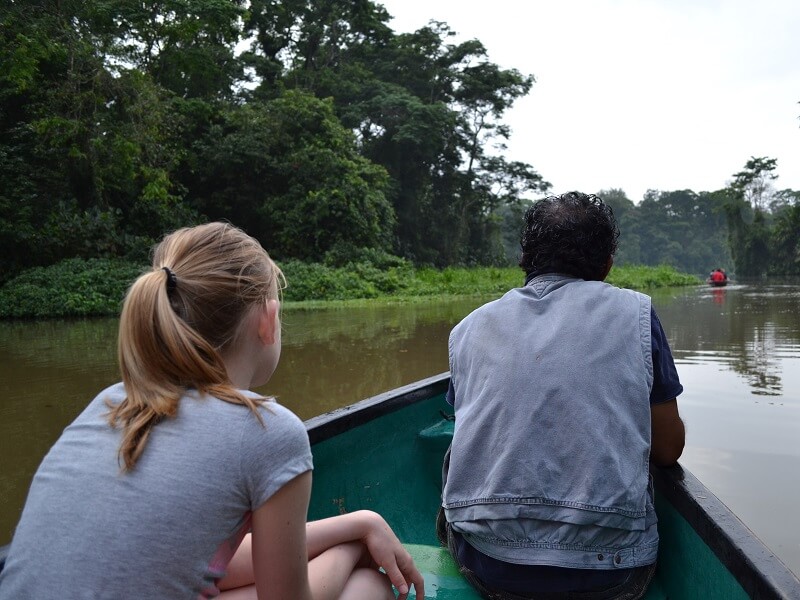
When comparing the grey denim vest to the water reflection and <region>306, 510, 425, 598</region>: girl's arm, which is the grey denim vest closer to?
<region>306, 510, 425, 598</region>: girl's arm

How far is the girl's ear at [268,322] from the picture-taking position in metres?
1.15

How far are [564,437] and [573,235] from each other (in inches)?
17.4

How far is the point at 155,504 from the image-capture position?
0.95 meters

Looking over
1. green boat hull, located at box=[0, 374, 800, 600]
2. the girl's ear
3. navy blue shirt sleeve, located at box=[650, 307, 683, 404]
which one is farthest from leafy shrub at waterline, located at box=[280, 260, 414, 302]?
the girl's ear

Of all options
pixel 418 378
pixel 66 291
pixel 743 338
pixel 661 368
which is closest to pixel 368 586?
pixel 661 368

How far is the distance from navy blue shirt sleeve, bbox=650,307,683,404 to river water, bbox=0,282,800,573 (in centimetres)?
150

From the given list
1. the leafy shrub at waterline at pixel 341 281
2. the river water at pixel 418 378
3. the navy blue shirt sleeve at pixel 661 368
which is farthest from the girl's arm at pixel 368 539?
the leafy shrub at waterline at pixel 341 281

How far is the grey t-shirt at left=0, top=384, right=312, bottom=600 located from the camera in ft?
3.05

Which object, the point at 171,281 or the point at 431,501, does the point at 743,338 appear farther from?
the point at 171,281

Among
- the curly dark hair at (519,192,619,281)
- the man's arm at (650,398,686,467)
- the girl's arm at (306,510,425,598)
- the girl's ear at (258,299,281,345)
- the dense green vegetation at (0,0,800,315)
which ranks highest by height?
the dense green vegetation at (0,0,800,315)

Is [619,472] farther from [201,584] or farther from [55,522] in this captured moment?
[55,522]

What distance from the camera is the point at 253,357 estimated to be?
118cm

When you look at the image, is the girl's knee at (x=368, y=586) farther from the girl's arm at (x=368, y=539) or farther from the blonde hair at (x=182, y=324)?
the blonde hair at (x=182, y=324)

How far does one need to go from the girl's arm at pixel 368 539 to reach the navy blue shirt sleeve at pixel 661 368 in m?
0.63
